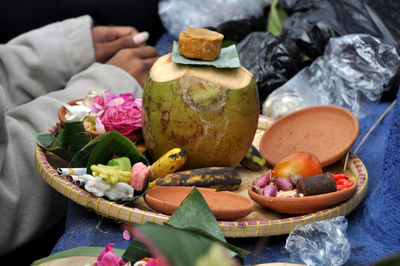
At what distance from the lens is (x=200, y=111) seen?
0.85 m

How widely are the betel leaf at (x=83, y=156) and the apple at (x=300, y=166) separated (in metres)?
0.35

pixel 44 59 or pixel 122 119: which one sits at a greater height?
pixel 122 119

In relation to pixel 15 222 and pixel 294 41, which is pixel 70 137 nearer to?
pixel 15 222

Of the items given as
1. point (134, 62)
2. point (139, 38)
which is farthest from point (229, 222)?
point (139, 38)

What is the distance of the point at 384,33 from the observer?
1.60 m

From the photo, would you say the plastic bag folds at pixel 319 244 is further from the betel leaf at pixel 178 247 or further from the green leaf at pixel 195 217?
the betel leaf at pixel 178 247

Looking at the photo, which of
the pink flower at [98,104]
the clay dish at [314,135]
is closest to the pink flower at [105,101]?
the pink flower at [98,104]

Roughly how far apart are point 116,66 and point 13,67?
12.5 inches

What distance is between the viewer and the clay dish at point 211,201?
0.75 meters

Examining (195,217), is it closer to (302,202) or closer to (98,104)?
(302,202)

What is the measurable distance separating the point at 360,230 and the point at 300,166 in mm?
162

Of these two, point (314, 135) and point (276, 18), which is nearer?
point (314, 135)

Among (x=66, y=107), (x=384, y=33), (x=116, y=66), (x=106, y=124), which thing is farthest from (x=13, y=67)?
(x=384, y=33)

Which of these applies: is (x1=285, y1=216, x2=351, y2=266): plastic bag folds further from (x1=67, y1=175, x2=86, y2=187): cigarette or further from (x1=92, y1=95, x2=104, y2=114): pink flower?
(x1=92, y1=95, x2=104, y2=114): pink flower
